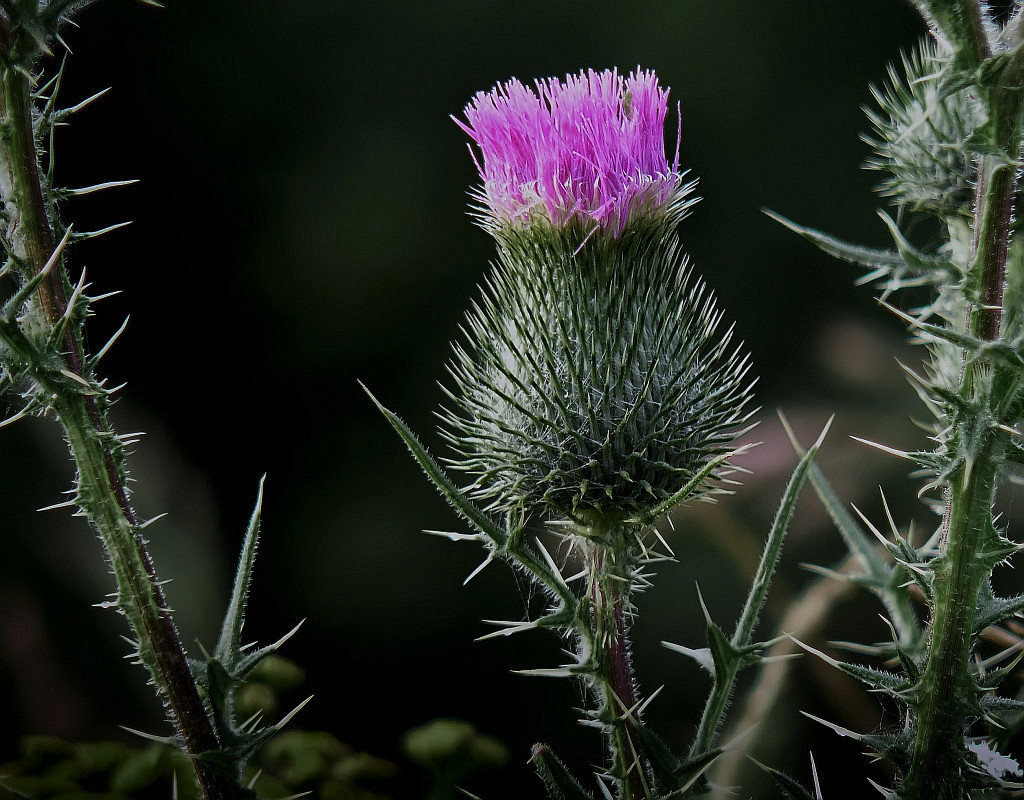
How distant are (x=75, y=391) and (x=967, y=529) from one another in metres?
0.79

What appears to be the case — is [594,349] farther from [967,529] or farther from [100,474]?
Answer: [100,474]

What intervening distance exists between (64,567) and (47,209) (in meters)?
1.26

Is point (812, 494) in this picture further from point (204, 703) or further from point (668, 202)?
point (204, 703)

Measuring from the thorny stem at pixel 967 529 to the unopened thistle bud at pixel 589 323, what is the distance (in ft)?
0.93

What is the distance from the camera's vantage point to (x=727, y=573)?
2182 millimetres

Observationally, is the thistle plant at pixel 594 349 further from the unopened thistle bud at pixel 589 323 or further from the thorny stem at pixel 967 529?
the thorny stem at pixel 967 529

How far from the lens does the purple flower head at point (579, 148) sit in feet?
3.51

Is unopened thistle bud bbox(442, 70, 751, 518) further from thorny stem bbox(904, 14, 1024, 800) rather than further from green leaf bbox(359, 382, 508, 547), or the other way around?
thorny stem bbox(904, 14, 1024, 800)

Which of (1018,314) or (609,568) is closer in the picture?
(1018,314)

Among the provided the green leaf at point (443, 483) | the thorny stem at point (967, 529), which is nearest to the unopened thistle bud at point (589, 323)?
the green leaf at point (443, 483)

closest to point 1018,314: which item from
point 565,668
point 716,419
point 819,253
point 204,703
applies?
point 716,419

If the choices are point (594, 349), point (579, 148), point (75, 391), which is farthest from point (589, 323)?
point (75, 391)

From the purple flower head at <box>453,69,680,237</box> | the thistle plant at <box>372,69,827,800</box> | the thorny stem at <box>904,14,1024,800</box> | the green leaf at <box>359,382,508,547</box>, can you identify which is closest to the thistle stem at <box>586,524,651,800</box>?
the thistle plant at <box>372,69,827,800</box>

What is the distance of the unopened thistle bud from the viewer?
3.51 feet
